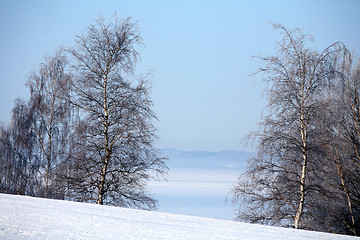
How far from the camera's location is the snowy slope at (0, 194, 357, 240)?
23.5ft

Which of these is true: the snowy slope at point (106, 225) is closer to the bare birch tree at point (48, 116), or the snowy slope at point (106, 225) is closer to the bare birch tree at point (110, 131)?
the bare birch tree at point (110, 131)

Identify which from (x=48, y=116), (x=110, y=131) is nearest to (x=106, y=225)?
(x=110, y=131)

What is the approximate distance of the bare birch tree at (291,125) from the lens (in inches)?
486

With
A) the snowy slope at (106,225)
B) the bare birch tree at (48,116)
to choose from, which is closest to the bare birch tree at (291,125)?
the snowy slope at (106,225)

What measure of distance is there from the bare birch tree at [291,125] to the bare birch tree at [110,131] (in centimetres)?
350

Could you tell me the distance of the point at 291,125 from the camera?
12.6 m

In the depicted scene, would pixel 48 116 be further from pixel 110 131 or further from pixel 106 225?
pixel 106 225

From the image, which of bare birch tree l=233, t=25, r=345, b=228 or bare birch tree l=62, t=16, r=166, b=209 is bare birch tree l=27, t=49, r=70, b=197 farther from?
bare birch tree l=233, t=25, r=345, b=228

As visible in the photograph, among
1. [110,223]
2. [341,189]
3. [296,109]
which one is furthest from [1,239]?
[341,189]

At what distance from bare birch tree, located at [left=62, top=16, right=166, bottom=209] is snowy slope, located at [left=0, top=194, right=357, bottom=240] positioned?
10.4ft

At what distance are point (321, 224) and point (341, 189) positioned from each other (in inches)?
62.4

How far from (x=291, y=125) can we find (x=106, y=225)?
6943mm

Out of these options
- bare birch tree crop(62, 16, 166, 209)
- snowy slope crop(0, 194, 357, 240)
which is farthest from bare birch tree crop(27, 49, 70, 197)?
snowy slope crop(0, 194, 357, 240)

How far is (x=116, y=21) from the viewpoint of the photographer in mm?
14594
